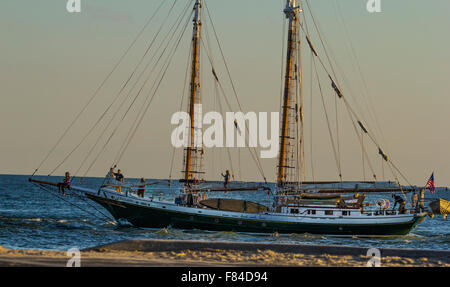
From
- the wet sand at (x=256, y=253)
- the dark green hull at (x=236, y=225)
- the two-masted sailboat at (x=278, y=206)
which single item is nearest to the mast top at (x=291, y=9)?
the two-masted sailboat at (x=278, y=206)

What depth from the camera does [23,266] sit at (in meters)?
19.2

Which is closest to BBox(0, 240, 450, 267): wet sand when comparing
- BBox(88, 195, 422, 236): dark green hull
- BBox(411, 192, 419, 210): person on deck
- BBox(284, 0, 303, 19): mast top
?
BBox(88, 195, 422, 236): dark green hull

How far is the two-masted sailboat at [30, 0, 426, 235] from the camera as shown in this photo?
53.9m

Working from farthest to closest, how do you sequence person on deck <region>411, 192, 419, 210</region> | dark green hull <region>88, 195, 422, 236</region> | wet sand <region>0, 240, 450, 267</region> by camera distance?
person on deck <region>411, 192, 419, 210</region>
dark green hull <region>88, 195, 422, 236</region>
wet sand <region>0, 240, 450, 267</region>

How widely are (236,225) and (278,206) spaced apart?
12.5 feet

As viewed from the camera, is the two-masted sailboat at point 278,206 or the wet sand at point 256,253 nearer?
the wet sand at point 256,253

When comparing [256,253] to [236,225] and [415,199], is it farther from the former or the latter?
[415,199]

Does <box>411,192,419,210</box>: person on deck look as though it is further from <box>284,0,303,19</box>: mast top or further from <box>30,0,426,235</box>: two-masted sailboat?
<box>284,0,303,19</box>: mast top

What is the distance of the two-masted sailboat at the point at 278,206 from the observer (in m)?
53.9

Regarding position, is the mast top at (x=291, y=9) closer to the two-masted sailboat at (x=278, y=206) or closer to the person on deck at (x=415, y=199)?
the two-masted sailboat at (x=278, y=206)

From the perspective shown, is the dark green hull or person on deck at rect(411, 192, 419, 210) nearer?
the dark green hull

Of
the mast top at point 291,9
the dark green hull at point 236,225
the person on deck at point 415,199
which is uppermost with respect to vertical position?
the mast top at point 291,9
